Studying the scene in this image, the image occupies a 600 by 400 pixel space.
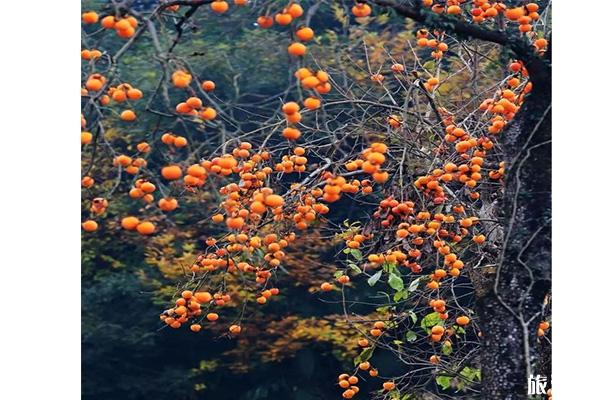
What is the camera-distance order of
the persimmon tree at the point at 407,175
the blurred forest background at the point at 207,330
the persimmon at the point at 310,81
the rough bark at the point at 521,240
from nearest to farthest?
1. the persimmon at the point at 310,81
2. the persimmon tree at the point at 407,175
3. the rough bark at the point at 521,240
4. the blurred forest background at the point at 207,330

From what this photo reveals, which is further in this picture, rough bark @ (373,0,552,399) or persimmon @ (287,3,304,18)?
rough bark @ (373,0,552,399)

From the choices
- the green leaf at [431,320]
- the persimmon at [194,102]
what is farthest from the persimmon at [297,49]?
the green leaf at [431,320]

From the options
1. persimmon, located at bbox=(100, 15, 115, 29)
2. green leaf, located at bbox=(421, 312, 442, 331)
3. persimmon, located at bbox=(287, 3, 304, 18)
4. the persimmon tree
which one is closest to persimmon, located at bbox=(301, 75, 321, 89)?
the persimmon tree

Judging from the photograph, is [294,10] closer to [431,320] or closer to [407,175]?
[407,175]

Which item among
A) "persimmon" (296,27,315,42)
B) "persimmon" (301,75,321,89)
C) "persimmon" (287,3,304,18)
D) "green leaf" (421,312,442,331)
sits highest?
"persimmon" (287,3,304,18)

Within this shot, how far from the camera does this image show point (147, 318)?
490 cm

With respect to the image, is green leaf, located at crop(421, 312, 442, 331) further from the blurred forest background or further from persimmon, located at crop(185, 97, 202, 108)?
the blurred forest background

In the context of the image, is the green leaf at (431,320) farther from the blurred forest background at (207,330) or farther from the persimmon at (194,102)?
the blurred forest background at (207,330)

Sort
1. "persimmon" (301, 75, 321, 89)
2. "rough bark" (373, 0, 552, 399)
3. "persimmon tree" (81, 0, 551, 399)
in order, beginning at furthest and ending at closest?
"rough bark" (373, 0, 552, 399) → "persimmon tree" (81, 0, 551, 399) → "persimmon" (301, 75, 321, 89)

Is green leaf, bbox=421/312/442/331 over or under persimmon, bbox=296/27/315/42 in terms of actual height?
under

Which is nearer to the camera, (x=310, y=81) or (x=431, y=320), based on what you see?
(x=310, y=81)

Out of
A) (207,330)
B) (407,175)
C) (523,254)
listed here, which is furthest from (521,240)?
(207,330)
